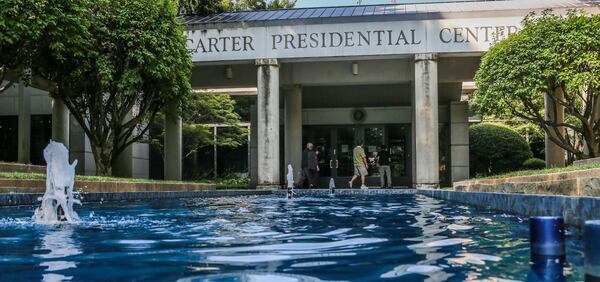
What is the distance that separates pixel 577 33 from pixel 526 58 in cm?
137

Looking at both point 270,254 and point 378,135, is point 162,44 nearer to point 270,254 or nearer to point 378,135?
point 378,135

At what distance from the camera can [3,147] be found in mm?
28766

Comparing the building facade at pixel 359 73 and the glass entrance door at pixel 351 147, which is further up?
the building facade at pixel 359 73

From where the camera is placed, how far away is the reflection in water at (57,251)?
3211 mm

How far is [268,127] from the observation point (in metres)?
21.4

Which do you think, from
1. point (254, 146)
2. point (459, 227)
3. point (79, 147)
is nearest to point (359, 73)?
point (254, 146)

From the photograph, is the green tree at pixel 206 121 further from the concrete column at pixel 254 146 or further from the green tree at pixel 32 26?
the green tree at pixel 32 26

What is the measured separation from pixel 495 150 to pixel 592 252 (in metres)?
24.8

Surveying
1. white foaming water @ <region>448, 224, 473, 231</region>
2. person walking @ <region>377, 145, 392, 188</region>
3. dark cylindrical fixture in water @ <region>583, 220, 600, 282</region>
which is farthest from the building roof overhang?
dark cylindrical fixture in water @ <region>583, 220, 600, 282</region>

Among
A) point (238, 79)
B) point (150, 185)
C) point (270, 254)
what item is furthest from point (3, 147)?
point (270, 254)

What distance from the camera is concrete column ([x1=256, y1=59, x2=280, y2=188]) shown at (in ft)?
70.3

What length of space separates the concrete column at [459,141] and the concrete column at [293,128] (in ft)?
21.5

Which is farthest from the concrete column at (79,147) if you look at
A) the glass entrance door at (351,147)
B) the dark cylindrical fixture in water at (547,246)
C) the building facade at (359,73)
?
the dark cylindrical fixture in water at (547,246)

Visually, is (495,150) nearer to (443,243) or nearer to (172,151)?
(172,151)
